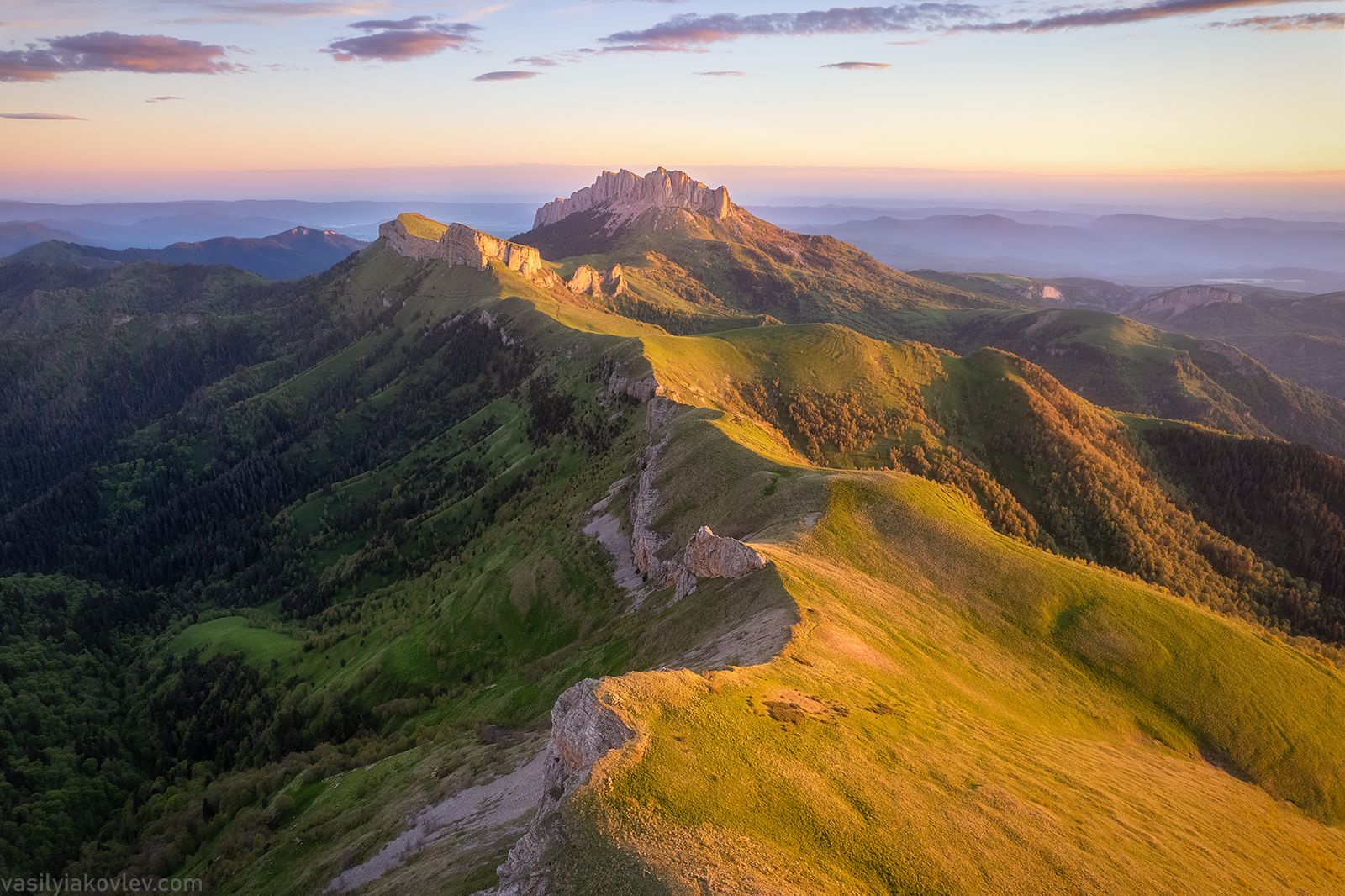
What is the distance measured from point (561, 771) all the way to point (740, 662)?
15.2 m

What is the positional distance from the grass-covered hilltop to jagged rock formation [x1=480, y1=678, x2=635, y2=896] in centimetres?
19

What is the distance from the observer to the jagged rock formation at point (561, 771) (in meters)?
25.3

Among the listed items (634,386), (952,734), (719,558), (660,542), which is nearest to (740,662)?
(952,734)

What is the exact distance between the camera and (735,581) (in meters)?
57.0

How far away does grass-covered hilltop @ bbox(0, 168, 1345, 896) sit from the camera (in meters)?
30.7

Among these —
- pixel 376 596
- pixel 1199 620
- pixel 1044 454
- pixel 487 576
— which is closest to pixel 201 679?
pixel 376 596

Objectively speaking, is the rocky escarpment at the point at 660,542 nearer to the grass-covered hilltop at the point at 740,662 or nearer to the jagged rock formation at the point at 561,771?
the grass-covered hilltop at the point at 740,662

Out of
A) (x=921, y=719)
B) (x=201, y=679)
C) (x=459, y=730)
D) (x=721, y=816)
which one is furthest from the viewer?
(x=201, y=679)

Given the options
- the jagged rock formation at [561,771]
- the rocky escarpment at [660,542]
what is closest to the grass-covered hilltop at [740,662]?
the jagged rock formation at [561,771]

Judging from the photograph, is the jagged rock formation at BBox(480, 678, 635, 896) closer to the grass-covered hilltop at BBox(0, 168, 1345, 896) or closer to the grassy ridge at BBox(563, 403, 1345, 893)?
the grass-covered hilltop at BBox(0, 168, 1345, 896)

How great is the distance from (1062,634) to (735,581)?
37.0 m

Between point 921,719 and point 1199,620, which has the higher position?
point 921,719

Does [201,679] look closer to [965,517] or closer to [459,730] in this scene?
[459,730]

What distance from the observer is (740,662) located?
42.8 metres
